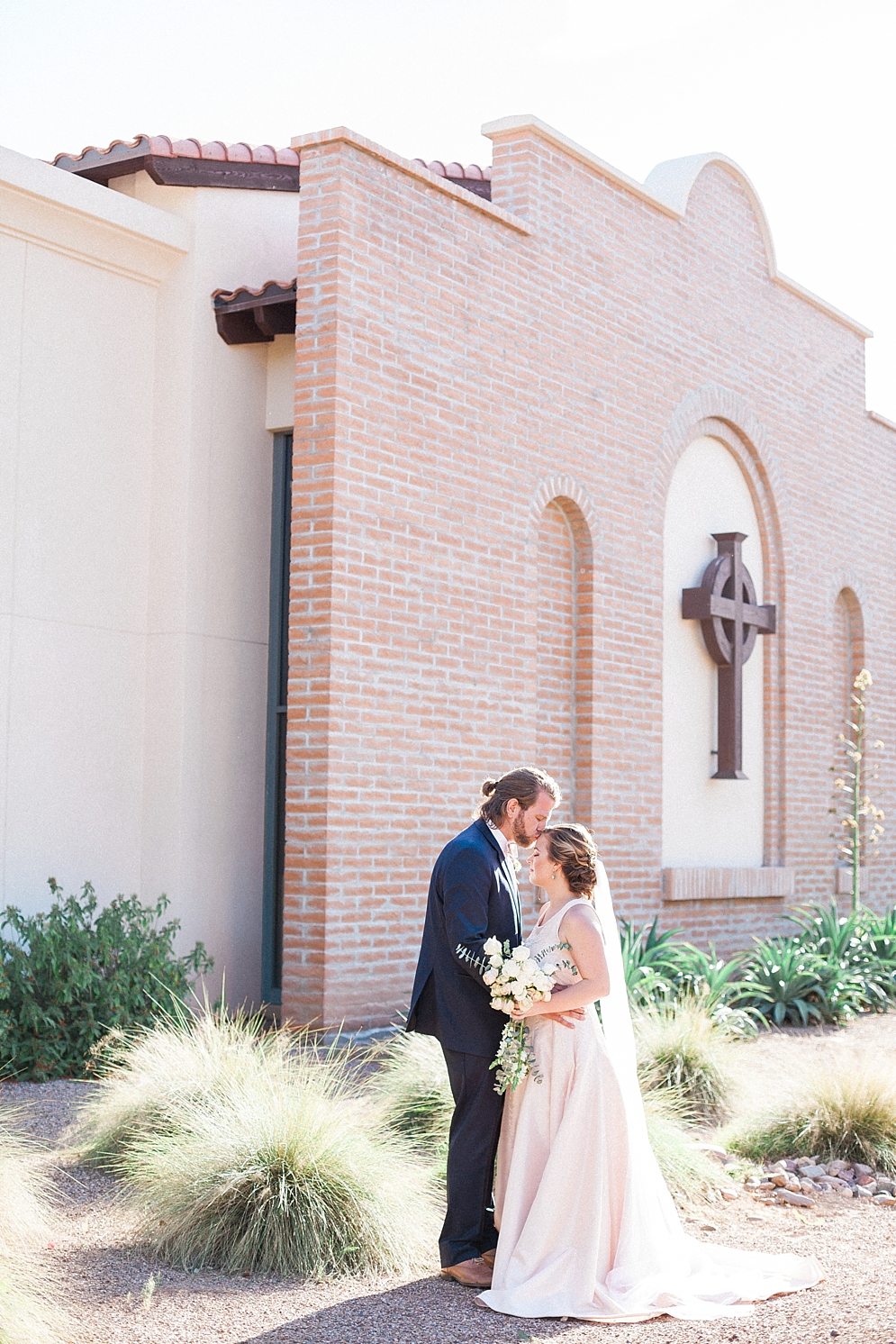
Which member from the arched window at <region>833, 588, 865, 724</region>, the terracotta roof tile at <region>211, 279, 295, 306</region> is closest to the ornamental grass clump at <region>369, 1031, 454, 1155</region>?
the terracotta roof tile at <region>211, 279, 295, 306</region>

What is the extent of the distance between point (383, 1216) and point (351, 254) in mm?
6301

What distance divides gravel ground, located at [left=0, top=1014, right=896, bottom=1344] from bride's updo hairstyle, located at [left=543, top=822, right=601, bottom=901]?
1.51 meters

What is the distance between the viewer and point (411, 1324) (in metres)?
4.89

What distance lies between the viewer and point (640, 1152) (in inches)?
210

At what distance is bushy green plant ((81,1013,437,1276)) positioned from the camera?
547 centimetres

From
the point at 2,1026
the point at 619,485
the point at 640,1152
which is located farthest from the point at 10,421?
the point at 640,1152

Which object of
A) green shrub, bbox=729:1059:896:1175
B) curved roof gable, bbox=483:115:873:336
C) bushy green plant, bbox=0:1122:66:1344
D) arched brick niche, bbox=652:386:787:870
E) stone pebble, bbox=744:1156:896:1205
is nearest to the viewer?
bushy green plant, bbox=0:1122:66:1344

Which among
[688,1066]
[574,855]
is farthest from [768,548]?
[574,855]

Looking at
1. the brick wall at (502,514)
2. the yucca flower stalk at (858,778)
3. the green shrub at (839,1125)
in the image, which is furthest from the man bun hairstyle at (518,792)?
the yucca flower stalk at (858,778)

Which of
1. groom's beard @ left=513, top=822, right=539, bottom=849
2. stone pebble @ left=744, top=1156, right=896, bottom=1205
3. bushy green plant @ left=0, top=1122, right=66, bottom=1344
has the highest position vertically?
groom's beard @ left=513, top=822, right=539, bottom=849

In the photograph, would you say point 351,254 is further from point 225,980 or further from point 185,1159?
point 185,1159

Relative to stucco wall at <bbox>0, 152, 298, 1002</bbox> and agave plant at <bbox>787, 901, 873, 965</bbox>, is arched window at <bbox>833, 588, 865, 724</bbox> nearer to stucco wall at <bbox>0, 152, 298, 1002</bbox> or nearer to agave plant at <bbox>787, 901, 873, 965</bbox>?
agave plant at <bbox>787, 901, 873, 965</bbox>

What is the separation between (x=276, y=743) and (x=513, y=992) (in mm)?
5739

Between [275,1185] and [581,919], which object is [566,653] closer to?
[581,919]
